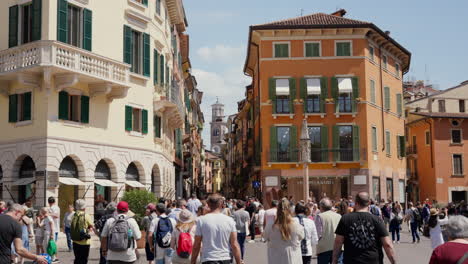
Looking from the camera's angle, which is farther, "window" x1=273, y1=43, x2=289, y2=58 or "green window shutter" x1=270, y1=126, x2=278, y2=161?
"window" x1=273, y1=43, x2=289, y2=58

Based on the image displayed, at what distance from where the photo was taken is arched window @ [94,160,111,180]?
29163 mm

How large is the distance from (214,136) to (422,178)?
129450 millimetres

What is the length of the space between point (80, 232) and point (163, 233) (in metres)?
1.94

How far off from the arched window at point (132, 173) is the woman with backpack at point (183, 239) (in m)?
20.7

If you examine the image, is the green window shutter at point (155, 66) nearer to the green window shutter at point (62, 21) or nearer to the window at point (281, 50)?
the green window shutter at point (62, 21)

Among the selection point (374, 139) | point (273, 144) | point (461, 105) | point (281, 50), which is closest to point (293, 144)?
point (273, 144)

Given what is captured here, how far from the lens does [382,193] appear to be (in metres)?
46.5

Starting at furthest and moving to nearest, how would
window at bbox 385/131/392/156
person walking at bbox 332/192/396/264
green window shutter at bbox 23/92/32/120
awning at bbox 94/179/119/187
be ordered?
window at bbox 385/131/392/156 < awning at bbox 94/179/119/187 < green window shutter at bbox 23/92/32/120 < person walking at bbox 332/192/396/264

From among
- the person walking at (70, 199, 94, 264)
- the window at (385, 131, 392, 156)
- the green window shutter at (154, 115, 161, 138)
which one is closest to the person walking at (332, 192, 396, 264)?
the person walking at (70, 199, 94, 264)

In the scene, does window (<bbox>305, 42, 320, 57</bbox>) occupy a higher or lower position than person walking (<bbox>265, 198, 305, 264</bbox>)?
higher

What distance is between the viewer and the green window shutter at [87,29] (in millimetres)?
28047

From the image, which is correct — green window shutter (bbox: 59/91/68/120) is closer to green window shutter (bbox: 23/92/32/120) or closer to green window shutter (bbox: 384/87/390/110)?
green window shutter (bbox: 23/92/32/120)

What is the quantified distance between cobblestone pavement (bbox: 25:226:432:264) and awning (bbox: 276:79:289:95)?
18.3 meters

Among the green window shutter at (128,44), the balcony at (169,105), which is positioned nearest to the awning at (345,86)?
the balcony at (169,105)
